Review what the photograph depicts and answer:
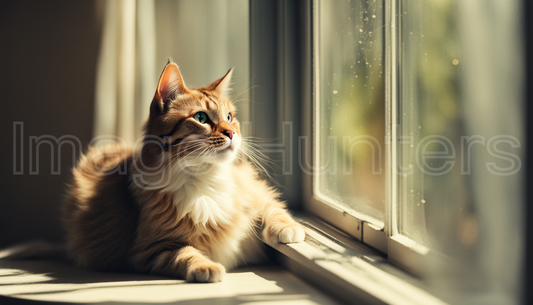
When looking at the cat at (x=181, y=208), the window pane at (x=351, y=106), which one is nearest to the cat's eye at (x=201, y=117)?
the cat at (x=181, y=208)

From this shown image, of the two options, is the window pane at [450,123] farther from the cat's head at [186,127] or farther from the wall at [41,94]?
the wall at [41,94]

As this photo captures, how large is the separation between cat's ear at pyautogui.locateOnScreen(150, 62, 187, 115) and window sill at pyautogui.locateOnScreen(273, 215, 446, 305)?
0.59 meters

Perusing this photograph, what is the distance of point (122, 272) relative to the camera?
1.25m

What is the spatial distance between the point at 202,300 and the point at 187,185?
373mm

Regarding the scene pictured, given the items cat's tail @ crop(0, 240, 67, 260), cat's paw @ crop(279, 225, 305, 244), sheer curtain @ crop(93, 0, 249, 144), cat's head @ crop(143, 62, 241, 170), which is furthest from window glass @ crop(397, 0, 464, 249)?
cat's tail @ crop(0, 240, 67, 260)

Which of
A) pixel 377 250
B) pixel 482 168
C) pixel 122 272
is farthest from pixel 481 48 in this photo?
pixel 122 272

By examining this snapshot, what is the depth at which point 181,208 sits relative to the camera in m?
1.20

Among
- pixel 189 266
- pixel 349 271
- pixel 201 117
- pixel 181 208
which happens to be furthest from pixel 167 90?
pixel 349 271

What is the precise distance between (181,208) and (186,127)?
9.9 inches

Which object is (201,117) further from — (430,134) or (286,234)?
(430,134)

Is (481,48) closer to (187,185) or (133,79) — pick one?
(187,185)

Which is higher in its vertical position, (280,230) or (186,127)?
(186,127)

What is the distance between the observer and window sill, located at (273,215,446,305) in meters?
0.86

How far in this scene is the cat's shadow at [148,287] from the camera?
1.00 metres
